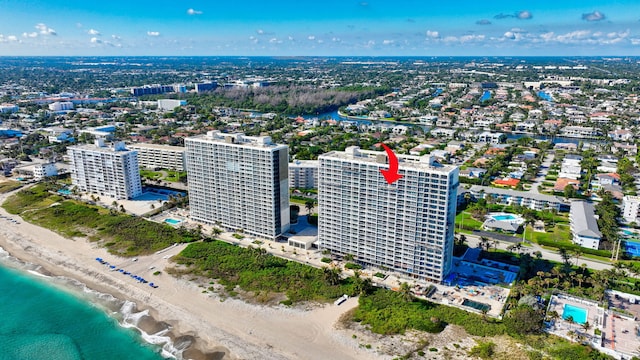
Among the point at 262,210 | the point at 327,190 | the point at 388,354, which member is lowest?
the point at 388,354

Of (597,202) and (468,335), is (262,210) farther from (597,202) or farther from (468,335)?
(597,202)

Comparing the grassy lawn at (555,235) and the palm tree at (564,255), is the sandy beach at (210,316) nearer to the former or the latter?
the palm tree at (564,255)

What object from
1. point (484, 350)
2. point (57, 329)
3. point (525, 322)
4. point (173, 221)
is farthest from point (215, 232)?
point (525, 322)

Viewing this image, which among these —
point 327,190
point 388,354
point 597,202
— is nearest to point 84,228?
point 327,190

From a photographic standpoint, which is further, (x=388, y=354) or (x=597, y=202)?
(x=597, y=202)

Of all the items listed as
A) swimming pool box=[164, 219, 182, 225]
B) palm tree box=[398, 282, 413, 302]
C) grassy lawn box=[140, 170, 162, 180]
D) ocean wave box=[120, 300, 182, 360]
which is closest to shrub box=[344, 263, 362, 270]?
palm tree box=[398, 282, 413, 302]

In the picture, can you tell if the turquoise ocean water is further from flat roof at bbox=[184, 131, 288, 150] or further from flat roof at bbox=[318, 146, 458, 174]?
→ flat roof at bbox=[318, 146, 458, 174]
